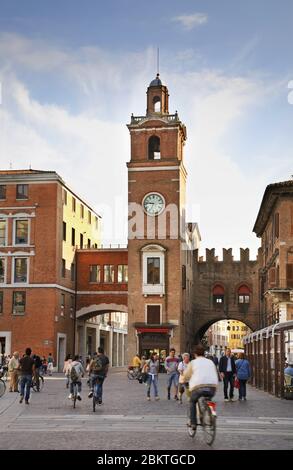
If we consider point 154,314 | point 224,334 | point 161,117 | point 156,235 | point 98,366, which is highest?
point 161,117

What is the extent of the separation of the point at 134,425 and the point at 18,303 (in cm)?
4453

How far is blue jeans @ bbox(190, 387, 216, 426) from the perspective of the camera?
13250 millimetres

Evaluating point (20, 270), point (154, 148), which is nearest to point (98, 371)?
point (20, 270)

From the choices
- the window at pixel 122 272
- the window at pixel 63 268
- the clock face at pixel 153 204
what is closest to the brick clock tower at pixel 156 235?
the clock face at pixel 153 204

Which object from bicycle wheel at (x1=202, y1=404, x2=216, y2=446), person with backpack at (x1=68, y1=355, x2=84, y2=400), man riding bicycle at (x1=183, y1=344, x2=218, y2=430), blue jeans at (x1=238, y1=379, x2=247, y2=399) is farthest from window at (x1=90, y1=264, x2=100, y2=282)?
bicycle wheel at (x1=202, y1=404, x2=216, y2=446)

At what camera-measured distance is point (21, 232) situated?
61406 millimetres

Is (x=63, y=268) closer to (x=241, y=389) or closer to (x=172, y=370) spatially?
(x=172, y=370)

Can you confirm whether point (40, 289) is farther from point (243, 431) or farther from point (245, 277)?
point (243, 431)

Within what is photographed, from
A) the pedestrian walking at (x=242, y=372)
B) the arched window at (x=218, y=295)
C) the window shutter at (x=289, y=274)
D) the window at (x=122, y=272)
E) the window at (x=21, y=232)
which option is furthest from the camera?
the arched window at (x=218, y=295)

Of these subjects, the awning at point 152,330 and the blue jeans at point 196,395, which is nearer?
the blue jeans at point 196,395

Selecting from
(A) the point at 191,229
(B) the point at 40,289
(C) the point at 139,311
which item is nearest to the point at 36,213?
(B) the point at 40,289

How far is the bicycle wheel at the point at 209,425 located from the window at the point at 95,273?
51821mm

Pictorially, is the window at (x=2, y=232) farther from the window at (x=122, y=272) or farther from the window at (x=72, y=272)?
the window at (x=122, y=272)

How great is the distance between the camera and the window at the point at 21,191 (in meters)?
61.4
